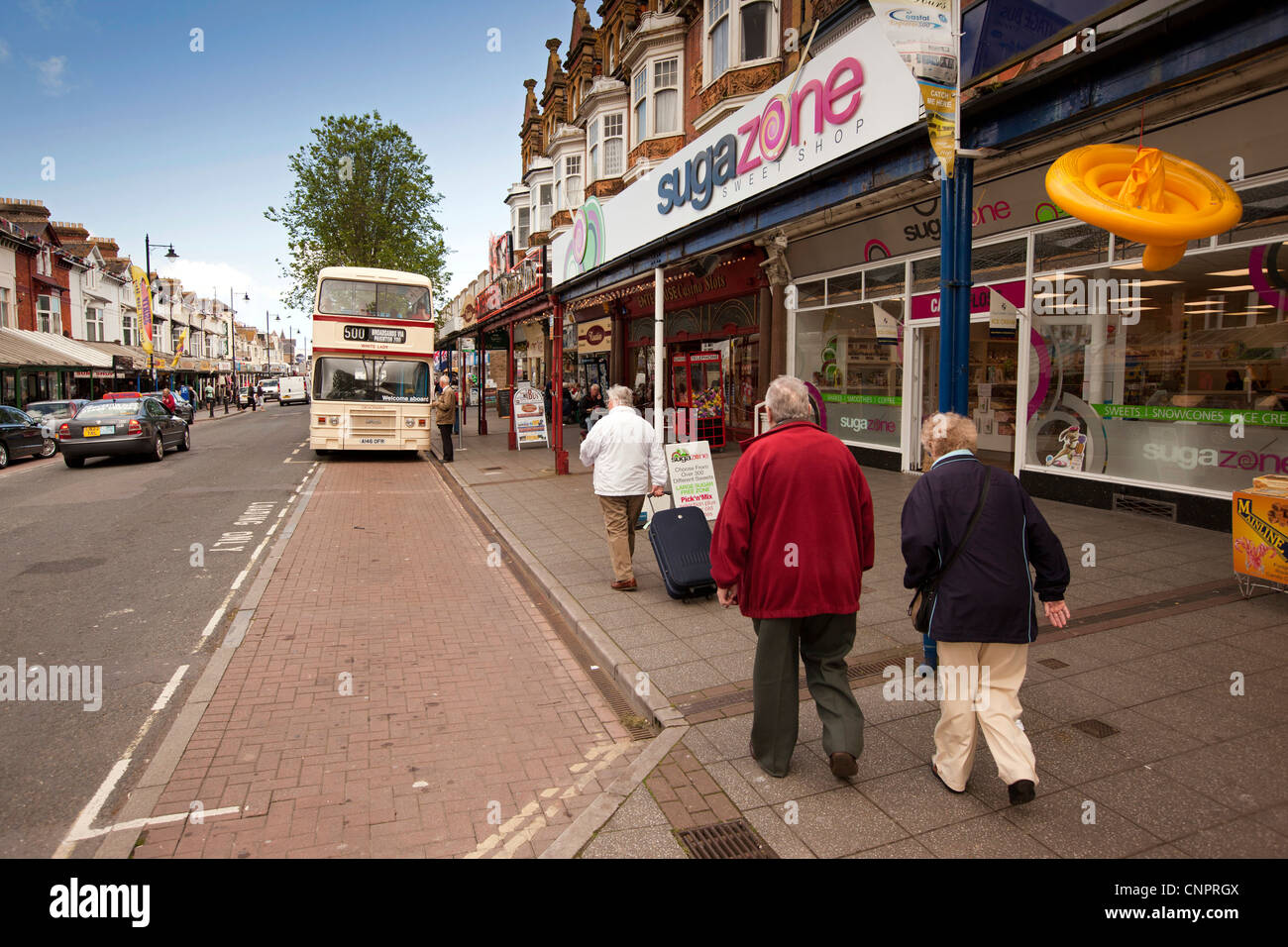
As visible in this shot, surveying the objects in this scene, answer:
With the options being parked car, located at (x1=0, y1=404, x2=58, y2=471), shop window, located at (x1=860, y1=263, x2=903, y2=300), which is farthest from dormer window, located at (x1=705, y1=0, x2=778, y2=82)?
parked car, located at (x1=0, y1=404, x2=58, y2=471)

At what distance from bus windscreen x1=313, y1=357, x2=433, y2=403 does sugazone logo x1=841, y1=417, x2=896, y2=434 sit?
31.8 ft

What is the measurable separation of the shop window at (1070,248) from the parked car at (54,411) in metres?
22.8

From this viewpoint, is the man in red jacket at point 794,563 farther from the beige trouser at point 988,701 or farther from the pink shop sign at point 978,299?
the pink shop sign at point 978,299

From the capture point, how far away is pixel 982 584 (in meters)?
3.22

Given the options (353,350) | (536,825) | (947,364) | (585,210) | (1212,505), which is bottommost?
(536,825)

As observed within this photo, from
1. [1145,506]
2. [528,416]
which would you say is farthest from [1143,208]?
[528,416]

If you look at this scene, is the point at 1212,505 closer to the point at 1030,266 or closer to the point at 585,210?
the point at 1030,266

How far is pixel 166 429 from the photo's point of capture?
19.1m

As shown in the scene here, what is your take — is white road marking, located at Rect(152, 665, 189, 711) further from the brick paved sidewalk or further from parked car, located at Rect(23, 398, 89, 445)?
parked car, located at Rect(23, 398, 89, 445)

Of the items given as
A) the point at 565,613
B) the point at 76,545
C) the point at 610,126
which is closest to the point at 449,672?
the point at 565,613

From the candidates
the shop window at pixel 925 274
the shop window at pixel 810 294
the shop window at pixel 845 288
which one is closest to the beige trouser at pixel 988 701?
the shop window at pixel 925 274

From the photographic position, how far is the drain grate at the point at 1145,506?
830 cm

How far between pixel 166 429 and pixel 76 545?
37.5 feet

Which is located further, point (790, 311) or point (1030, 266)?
point (790, 311)
